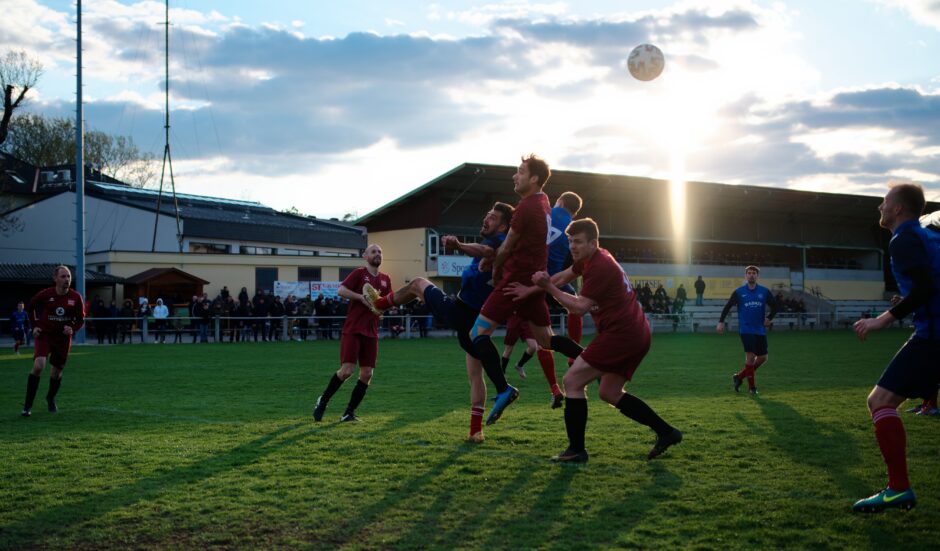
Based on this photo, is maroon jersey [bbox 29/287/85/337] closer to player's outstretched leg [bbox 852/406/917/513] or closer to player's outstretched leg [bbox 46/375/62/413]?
player's outstretched leg [bbox 46/375/62/413]

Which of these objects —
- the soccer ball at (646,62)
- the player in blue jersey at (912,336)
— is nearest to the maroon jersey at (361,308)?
the player in blue jersey at (912,336)

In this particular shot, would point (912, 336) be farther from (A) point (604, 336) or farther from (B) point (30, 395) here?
(B) point (30, 395)

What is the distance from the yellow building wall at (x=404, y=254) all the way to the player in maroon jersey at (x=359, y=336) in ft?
122

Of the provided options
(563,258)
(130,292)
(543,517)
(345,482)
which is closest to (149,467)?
(345,482)

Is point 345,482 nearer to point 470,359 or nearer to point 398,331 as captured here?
point 470,359

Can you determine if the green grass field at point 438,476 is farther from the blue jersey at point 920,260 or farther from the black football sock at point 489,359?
the blue jersey at point 920,260

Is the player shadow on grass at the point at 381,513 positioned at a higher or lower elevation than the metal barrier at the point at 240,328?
lower

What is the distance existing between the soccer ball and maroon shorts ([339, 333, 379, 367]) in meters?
11.8

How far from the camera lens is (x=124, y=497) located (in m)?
5.61

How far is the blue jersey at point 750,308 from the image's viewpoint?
42.3ft

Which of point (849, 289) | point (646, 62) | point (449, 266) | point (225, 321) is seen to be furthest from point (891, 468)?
point (849, 289)

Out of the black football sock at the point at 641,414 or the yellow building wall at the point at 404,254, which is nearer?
the black football sock at the point at 641,414

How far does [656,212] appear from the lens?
57.0 metres

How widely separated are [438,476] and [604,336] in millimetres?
1670
